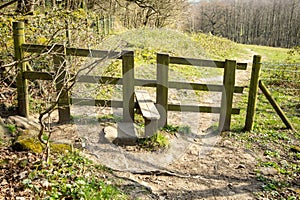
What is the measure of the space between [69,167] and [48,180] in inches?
17.6

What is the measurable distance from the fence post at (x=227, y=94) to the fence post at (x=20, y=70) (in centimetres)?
354

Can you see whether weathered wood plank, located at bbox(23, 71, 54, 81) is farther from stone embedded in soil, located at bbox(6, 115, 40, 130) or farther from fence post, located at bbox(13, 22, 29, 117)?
stone embedded in soil, located at bbox(6, 115, 40, 130)

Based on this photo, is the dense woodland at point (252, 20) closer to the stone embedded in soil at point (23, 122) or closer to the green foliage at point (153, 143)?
the green foliage at point (153, 143)

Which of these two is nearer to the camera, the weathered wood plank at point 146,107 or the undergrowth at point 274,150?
the undergrowth at point 274,150

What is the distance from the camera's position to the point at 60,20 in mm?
7043

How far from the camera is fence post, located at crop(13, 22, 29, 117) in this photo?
4777mm

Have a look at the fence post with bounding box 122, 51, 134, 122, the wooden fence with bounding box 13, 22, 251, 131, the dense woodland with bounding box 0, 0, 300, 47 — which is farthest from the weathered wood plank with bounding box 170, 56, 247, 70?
the dense woodland with bounding box 0, 0, 300, 47

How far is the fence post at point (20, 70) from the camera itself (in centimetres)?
478

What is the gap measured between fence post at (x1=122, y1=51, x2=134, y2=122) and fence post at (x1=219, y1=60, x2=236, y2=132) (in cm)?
167

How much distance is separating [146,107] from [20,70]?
7.49ft

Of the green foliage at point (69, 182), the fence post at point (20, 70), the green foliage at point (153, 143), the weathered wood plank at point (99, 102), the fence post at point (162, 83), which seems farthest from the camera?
the weathered wood plank at point (99, 102)

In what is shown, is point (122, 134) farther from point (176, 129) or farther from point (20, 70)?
point (20, 70)

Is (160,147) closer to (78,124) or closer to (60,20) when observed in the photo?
(78,124)

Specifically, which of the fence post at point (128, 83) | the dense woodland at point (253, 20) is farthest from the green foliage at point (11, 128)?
the dense woodland at point (253, 20)
